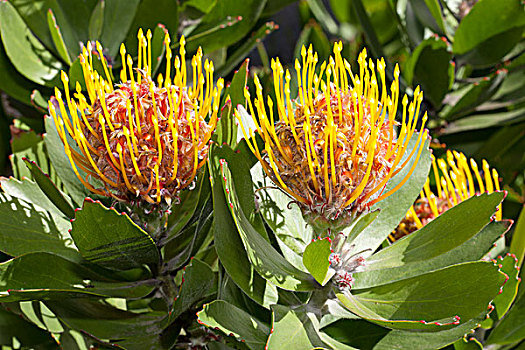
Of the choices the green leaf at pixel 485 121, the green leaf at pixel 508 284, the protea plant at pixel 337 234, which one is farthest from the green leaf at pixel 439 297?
the green leaf at pixel 485 121

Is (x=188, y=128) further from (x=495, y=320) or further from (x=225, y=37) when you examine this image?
(x=495, y=320)

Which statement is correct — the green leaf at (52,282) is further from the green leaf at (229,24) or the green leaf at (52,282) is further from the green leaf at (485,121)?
the green leaf at (485,121)

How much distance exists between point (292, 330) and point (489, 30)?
0.59 meters

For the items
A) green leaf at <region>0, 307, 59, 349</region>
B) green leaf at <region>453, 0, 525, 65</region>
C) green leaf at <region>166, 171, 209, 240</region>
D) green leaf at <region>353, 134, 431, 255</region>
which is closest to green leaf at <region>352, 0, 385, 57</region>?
green leaf at <region>453, 0, 525, 65</region>

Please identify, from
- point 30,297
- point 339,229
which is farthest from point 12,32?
point 339,229

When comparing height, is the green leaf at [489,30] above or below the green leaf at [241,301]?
above

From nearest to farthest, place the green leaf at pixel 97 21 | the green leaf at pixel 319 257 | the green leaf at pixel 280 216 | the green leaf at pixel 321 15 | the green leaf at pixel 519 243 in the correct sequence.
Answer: the green leaf at pixel 319 257 → the green leaf at pixel 280 216 → the green leaf at pixel 519 243 → the green leaf at pixel 97 21 → the green leaf at pixel 321 15

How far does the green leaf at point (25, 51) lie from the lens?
2.38 feet

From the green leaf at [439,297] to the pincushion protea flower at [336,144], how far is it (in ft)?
0.27

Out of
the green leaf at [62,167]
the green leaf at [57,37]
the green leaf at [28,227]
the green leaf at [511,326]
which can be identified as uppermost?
the green leaf at [57,37]

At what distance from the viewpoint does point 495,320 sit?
26.6 inches

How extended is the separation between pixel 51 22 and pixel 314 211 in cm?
42

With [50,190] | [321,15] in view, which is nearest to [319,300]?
[50,190]

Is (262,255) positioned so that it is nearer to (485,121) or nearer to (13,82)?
(13,82)
